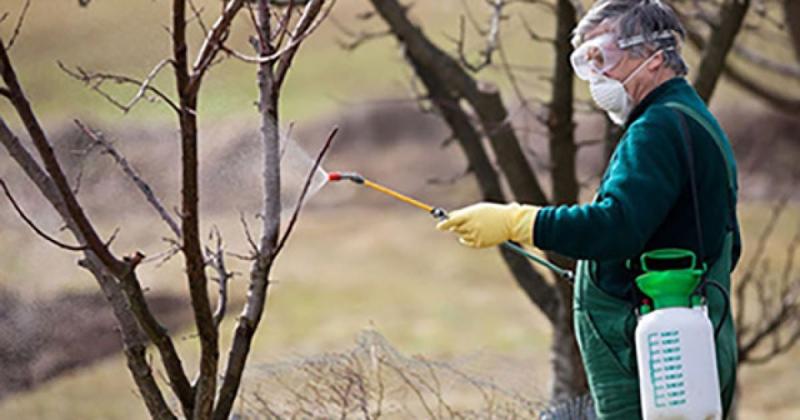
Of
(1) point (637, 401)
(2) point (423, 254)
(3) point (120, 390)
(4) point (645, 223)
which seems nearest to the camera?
(4) point (645, 223)

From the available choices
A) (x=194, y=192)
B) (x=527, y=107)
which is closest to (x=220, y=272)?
(x=194, y=192)

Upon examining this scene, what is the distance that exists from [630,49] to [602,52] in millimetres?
62

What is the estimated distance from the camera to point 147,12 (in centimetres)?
329

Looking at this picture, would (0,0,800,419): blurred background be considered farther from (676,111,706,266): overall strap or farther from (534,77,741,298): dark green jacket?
(676,111,706,266): overall strap

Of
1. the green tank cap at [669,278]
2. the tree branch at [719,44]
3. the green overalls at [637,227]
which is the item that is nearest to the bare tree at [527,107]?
the tree branch at [719,44]

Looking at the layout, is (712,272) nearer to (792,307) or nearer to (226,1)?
(226,1)

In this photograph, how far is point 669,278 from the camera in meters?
3.07

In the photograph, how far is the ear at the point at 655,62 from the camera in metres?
3.15

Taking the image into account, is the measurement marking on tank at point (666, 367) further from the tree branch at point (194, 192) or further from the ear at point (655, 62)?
the tree branch at point (194, 192)

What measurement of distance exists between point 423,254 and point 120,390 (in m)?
8.29

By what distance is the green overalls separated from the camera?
2.97 m

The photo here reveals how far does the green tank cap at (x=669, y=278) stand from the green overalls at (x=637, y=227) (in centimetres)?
3

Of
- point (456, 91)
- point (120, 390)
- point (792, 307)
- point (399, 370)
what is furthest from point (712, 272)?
point (120, 390)

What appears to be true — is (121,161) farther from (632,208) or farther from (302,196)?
(632,208)
